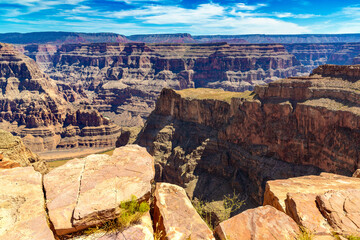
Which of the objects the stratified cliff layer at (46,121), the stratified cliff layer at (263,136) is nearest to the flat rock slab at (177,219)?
the stratified cliff layer at (263,136)

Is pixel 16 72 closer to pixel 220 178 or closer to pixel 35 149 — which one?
pixel 35 149

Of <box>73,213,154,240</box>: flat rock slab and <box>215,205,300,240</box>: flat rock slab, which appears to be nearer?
<box>73,213,154,240</box>: flat rock slab

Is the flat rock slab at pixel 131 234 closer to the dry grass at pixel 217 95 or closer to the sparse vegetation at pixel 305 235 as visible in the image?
the sparse vegetation at pixel 305 235

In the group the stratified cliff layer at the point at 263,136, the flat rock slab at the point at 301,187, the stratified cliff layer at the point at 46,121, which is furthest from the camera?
the stratified cliff layer at the point at 46,121

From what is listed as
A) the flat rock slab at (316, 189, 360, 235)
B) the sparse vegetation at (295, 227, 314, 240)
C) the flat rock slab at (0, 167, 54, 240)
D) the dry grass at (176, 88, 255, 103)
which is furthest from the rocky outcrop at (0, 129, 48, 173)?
the dry grass at (176, 88, 255, 103)

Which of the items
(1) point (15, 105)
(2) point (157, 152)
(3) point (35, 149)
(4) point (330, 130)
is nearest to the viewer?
(4) point (330, 130)

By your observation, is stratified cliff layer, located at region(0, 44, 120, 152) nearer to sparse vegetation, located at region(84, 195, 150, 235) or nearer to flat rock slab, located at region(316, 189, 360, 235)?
sparse vegetation, located at region(84, 195, 150, 235)

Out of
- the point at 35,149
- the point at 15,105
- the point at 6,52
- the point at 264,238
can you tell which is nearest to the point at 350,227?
the point at 264,238
